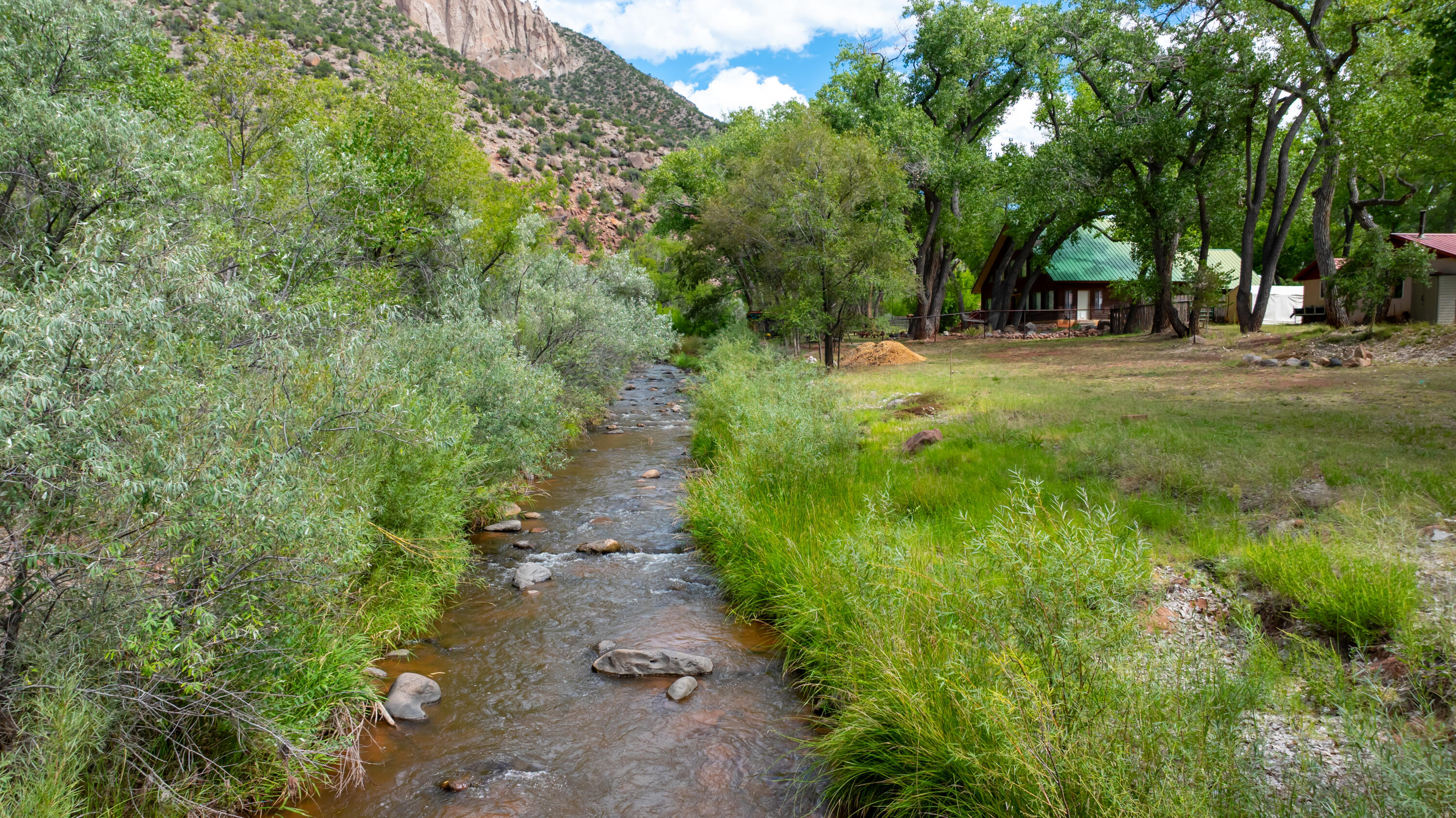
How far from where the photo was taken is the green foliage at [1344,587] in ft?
14.9

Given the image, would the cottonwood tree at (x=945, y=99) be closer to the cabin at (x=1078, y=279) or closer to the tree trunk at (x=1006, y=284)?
the tree trunk at (x=1006, y=284)

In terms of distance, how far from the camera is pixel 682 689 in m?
5.95

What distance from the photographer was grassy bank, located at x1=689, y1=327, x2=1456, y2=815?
10.2 ft

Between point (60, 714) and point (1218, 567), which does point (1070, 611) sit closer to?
point (1218, 567)

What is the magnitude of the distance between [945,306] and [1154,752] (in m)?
64.1

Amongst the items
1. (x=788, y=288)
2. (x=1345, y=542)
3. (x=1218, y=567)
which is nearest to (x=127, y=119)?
(x=1218, y=567)

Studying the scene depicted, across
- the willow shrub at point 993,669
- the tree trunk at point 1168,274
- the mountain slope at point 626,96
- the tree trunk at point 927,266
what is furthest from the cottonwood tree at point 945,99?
the mountain slope at point 626,96

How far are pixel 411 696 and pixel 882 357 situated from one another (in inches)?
878

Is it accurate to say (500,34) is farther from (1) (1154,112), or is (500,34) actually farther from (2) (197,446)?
(2) (197,446)

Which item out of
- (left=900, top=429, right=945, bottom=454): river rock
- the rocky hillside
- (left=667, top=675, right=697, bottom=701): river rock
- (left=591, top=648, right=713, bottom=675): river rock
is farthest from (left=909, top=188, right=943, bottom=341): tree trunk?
(left=667, top=675, right=697, bottom=701): river rock

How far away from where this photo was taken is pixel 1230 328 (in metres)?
30.0

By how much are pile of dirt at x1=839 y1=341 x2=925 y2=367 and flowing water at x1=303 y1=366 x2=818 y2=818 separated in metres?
17.3

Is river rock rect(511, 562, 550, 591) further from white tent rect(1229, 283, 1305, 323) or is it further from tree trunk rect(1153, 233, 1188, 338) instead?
white tent rect(1229, 283, 1305, 323)

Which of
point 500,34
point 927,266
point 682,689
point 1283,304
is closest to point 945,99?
point 927,266
